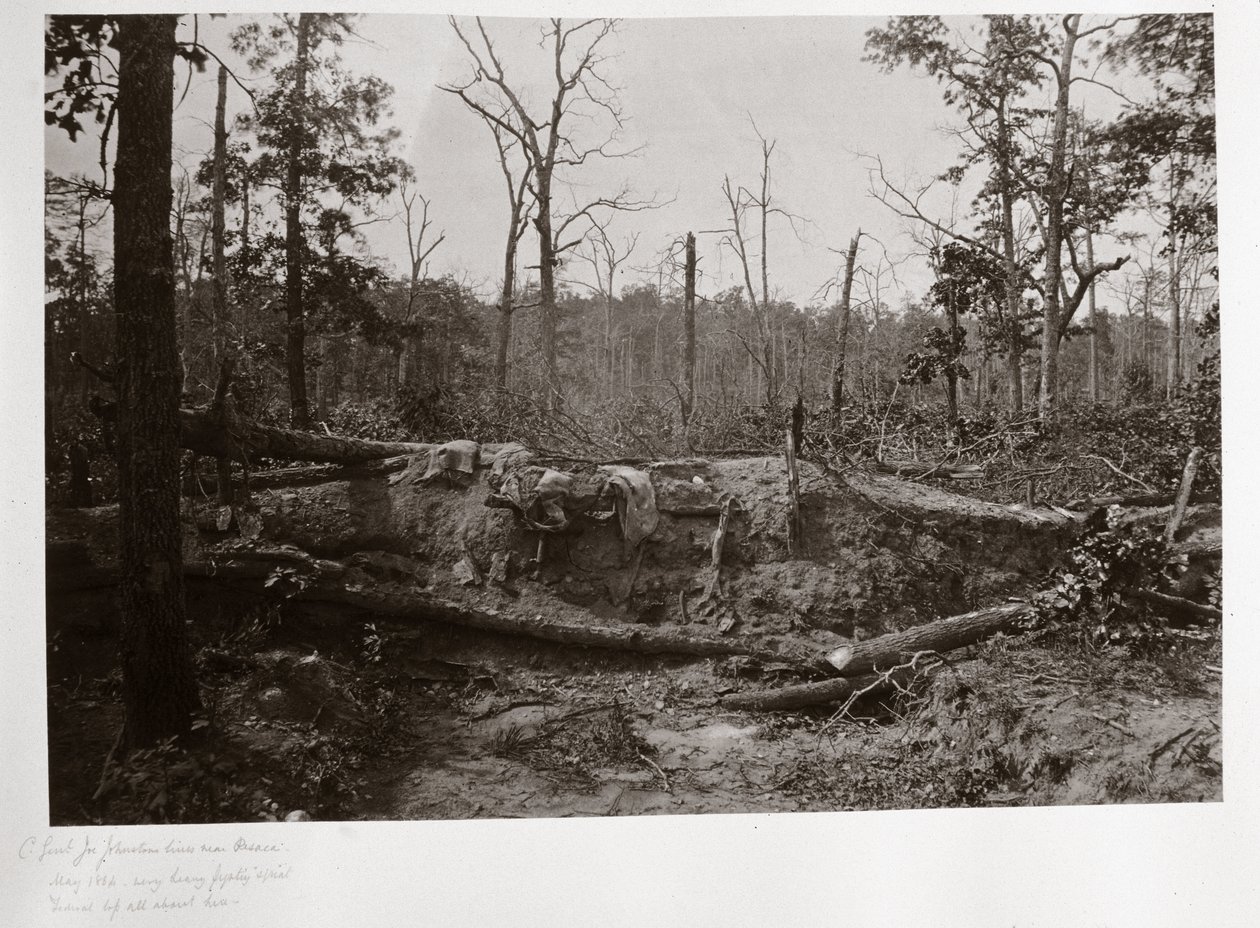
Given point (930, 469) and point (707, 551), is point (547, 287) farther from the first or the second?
point (930, 469)

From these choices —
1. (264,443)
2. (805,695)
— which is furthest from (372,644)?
(805,695)

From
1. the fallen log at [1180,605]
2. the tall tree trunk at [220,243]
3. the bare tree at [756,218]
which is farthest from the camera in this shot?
the bare tree at [756,218]

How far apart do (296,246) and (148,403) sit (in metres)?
2.52

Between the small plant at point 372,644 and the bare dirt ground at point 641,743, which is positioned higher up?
the small plant at point 372,644

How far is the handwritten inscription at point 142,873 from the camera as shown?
3385 millimetres

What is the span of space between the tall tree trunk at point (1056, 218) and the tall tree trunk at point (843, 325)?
Answer: 160cm

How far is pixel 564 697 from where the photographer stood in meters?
4.34

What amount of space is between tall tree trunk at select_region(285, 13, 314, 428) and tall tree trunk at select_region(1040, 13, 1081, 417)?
473 centimetres

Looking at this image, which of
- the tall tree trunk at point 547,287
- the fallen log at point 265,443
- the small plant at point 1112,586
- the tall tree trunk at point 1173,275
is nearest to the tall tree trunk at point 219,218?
the fallen log at point 265,443

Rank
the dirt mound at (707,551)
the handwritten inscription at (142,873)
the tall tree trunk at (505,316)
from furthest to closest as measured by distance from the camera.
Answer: the tall tree trunk at (505,316)
the dirt mound at (707,551)
the handwritten inscription at (142,873)

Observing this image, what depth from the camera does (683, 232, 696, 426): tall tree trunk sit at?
5847 mm

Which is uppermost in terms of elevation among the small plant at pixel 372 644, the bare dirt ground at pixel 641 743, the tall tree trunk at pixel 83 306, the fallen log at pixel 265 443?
the tall tree trunk at pixel 83 306

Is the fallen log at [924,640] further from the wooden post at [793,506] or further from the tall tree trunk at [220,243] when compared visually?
the tall tree trunk at [220,243]

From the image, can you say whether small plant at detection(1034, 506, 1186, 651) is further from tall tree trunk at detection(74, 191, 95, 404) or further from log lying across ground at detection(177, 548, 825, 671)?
tall tree trunk at detection(74, 191, 95, 404)
